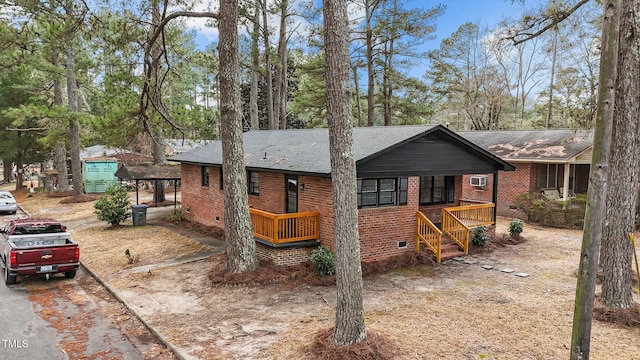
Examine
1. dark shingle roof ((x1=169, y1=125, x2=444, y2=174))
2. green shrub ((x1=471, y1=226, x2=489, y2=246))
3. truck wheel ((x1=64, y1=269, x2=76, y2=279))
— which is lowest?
truck wheel ((x1=64, y1=269, x2=76, y2=279))

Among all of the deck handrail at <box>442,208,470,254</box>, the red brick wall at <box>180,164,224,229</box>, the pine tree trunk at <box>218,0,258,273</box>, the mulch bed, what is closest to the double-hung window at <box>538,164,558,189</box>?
the deck handrail at <box>442,208,470,254</box>

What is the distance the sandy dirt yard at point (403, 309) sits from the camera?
743 centimetres

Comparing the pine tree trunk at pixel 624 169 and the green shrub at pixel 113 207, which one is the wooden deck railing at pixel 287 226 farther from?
the green shrub at pixel 113 207

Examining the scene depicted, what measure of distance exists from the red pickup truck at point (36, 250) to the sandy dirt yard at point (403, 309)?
3.96 ft

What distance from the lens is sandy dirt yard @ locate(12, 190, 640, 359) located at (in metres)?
7.43

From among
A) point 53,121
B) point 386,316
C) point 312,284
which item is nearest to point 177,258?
point 312,284

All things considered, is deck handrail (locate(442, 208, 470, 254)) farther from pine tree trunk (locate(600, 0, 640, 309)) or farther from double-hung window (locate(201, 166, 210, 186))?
double-hung window (locate(201, 166, 210, 186))

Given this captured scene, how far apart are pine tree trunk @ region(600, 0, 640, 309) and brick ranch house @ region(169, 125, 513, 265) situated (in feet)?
16.1

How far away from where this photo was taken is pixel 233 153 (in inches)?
452

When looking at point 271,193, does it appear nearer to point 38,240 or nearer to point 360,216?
point 360,216

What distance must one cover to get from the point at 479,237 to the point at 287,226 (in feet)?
22.8

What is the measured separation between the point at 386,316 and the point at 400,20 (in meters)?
21.8

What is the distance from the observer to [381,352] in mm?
6852

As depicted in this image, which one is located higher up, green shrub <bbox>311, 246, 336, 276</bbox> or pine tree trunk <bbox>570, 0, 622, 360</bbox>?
pine tree trunk <bbox>570, 0, 622, 360</bbox>
